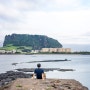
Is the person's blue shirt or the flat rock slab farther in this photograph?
the person's blue shirt

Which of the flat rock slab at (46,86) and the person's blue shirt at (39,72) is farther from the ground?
the person's blue shirt at (39,72)

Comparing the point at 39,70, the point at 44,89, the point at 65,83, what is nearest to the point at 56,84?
the point at 65,83

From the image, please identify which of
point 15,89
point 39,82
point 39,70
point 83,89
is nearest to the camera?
point 15,89

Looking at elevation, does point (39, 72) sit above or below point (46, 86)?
above

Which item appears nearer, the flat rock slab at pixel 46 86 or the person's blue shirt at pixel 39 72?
the flat rock slab at pixel 46 86

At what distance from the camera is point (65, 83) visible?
784 inches

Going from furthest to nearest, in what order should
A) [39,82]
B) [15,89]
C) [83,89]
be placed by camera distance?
[39,82] → [83,89] → [15,89]

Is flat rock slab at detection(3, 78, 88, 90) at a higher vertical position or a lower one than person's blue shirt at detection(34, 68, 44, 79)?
lower

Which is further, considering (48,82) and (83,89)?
(48,82)

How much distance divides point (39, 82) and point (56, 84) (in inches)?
56.7

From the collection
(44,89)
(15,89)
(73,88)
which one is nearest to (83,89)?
(73,88)

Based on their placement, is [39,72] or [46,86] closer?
[46,86]

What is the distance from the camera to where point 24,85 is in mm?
19250

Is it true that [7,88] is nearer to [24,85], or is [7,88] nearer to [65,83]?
[24,85]
